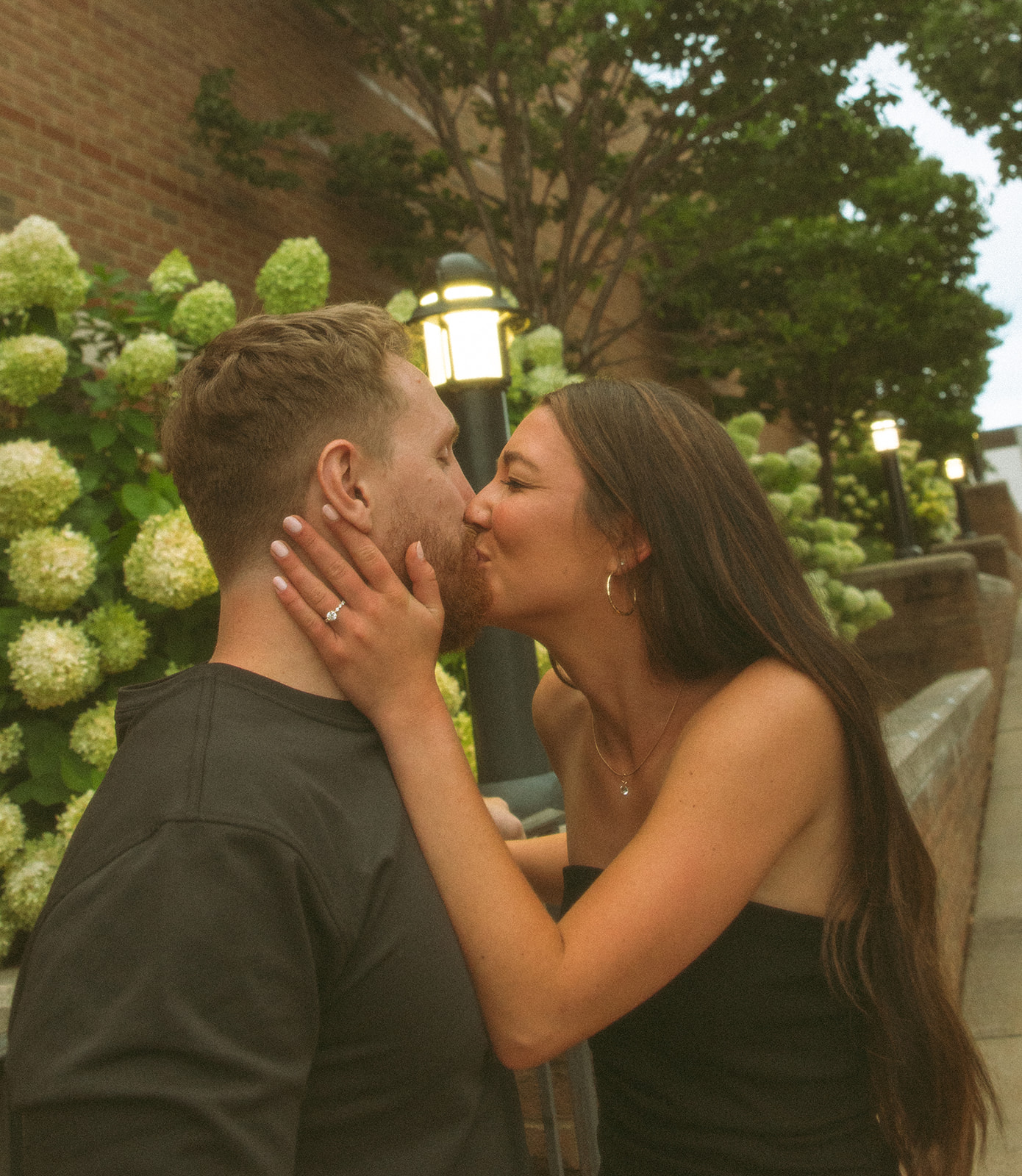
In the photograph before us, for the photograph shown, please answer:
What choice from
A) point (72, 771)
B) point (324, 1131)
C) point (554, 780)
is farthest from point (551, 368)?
point (324, 1131)

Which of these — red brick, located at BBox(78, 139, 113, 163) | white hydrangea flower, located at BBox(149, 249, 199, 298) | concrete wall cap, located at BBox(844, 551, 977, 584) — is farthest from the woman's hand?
concrete wall cap, located at BBox(844, 551, 977, 584)

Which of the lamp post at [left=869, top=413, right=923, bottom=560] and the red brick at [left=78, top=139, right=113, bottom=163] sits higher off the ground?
the red brick at [left=78, top=139, right=113, bottom=163]

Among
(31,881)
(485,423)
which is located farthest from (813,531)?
(31,881)

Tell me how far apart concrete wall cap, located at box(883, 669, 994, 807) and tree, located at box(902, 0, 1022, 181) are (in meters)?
5.16

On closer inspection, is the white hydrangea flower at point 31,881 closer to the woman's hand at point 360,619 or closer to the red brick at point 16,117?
the woman's hand at point 360,619

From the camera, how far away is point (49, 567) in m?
2.84

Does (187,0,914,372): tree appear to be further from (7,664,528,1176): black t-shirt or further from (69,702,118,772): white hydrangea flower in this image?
(7,664,528,1176): black t-shirt

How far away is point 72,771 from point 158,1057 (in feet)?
6.92

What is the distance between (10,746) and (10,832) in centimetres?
25

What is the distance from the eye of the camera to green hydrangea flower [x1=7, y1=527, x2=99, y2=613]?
284 centimetres

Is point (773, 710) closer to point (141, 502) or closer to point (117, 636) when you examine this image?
point (117, 636)

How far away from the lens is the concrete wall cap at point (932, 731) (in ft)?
14.6

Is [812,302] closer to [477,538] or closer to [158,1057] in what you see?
[477,538]

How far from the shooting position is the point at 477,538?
203 cm
